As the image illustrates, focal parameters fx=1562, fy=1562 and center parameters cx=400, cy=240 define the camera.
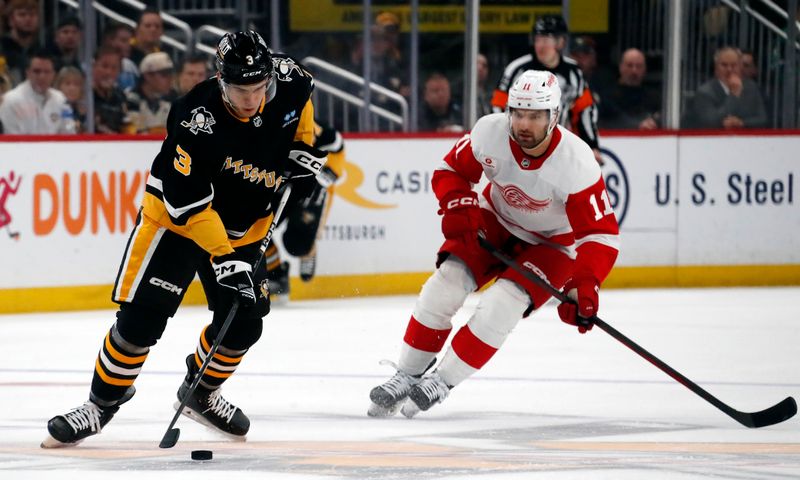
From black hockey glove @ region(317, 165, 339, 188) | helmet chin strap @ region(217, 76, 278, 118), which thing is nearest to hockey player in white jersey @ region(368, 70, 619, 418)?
helmet chin strap @ region(217, 76, 278, 118)

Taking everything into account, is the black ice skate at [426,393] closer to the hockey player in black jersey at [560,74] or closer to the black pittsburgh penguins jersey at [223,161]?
the black pittsburgh penguins jersey at [223,161]

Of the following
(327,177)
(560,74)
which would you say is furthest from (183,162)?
(560,74)

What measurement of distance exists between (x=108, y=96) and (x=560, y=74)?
2400 mm

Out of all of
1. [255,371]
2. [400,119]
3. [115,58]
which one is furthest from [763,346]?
[115,58]

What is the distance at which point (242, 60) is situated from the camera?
4203 millimetres

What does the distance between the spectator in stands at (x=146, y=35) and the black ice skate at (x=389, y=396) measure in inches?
152

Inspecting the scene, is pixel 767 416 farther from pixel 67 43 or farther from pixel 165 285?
pixel 67 43

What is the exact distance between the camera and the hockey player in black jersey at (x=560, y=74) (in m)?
8.04

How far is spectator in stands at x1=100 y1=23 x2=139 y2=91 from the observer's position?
27.3ft

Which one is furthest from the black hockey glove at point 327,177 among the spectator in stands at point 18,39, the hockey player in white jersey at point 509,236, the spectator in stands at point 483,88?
the hockey player in white jersey at point 509,236

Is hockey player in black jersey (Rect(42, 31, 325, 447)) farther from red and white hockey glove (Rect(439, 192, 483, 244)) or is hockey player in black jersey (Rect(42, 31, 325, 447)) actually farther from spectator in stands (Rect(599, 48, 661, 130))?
spectator in stands (Rect(599, 48, 661, 130))

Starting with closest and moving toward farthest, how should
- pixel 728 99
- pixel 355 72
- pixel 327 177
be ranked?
pixel 327 177 < pixel 355 72 < pixel 728 99

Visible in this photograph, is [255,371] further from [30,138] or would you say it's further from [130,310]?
[30,138]

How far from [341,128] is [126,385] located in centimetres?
474
